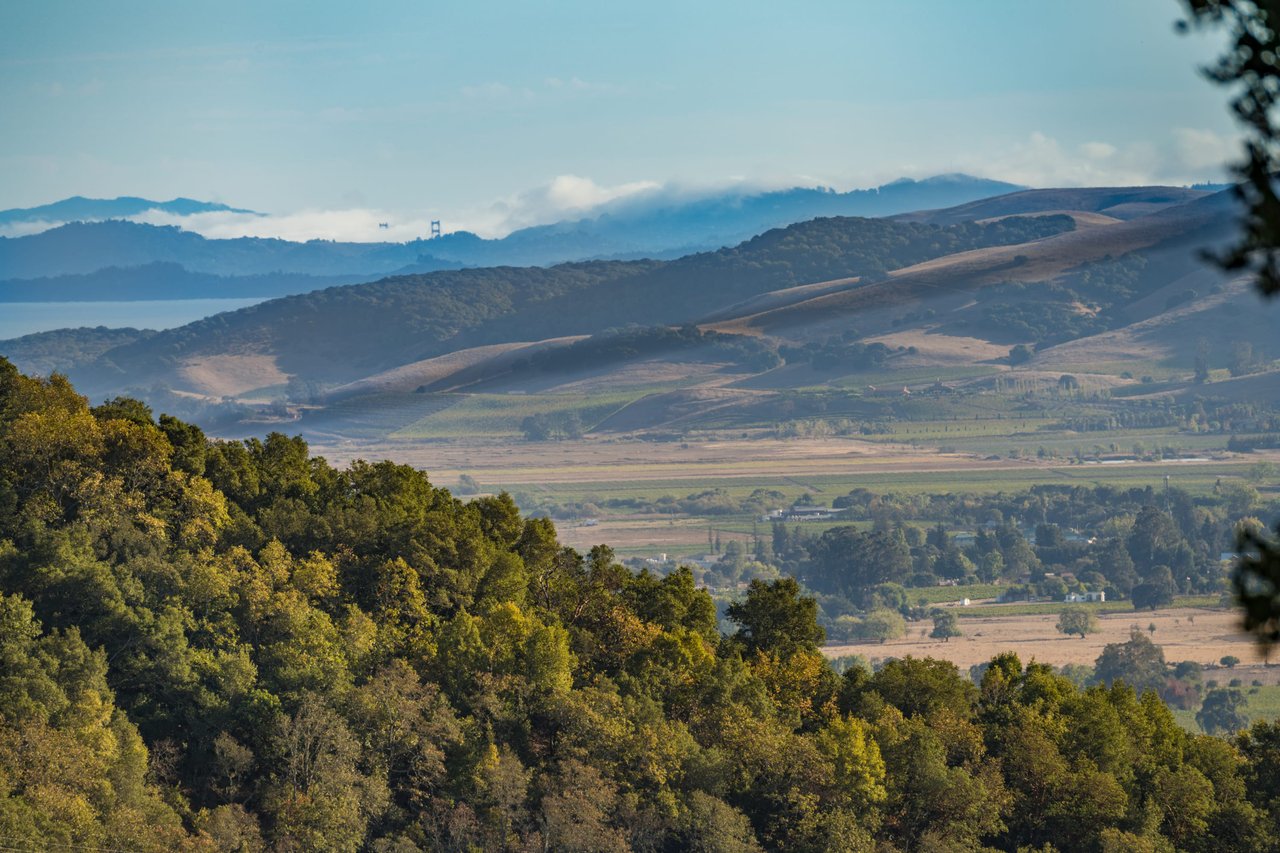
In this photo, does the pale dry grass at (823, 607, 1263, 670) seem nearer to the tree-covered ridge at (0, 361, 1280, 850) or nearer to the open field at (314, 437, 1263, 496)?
the tree-covered ridge at (0, 361, 1280, 850)

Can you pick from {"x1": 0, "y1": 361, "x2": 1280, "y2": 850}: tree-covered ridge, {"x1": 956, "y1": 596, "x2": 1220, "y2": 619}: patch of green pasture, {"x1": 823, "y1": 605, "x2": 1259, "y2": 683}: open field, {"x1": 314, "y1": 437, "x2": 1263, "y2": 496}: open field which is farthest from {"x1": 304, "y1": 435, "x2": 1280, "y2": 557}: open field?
{"x1": 0, "y1": 361, "x2": 1280, "y2": 850}: tree-covered ridge

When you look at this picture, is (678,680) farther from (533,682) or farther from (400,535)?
(400,535)

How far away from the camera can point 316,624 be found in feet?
134

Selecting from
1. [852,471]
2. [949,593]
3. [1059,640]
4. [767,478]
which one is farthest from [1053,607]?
[852,471]

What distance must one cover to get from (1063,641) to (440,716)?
2667 inches

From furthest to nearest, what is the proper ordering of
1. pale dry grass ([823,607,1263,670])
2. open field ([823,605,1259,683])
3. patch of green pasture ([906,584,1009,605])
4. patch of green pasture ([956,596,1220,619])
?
patch of green pasture ([906,584,1009,605])
patch of green pasture ([956,596,1220,619])
pale dry grass ([823,607,1263,670])
open field ([823,605,1259,683])

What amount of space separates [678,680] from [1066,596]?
8137 cm

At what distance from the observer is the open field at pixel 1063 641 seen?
9456 cm

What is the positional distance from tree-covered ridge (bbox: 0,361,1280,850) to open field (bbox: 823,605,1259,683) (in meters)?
48.7

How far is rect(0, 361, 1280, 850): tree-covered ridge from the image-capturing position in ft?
119

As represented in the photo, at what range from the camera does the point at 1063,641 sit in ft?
329

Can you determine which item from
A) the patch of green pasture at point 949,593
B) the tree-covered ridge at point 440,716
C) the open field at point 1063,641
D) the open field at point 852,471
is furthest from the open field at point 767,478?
the tree-covered ridge at point 440,716

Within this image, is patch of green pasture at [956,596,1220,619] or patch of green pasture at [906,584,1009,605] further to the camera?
patch of green pasture at [906,584,1009,605]

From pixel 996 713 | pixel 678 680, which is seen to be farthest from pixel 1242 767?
pixel 678 680
